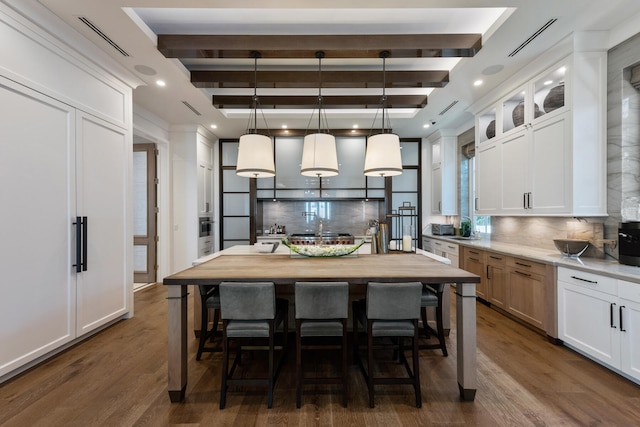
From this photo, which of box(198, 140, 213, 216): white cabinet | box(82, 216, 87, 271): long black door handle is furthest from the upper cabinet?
box(198, 140, 213, 216): white cabinet

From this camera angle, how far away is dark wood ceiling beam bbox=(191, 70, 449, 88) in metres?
3.33

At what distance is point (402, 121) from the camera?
5.00 meters

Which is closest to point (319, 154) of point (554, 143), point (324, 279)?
point (324, 279)

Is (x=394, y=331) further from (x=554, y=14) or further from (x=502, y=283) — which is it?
(x=554, y=14)

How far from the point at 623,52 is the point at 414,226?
13.2ft

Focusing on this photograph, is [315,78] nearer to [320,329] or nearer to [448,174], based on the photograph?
[320,329]

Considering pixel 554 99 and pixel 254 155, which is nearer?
pixel 254 155

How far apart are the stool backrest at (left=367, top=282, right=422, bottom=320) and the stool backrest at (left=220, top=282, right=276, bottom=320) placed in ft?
2.19

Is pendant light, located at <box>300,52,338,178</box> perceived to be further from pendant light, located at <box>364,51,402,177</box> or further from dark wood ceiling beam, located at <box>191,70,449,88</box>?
dark wood ceiling beam, located at <box>191,70,449,88</box>

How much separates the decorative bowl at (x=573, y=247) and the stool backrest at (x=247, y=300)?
298cm

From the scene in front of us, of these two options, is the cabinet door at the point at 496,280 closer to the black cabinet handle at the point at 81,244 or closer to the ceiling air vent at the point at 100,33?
the black cabinet handle at the point at 81,244

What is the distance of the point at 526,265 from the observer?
308 centimetres

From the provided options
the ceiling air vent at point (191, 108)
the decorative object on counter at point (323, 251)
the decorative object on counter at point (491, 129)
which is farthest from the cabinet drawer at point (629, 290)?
the ceiling air vent at point (191, 108)

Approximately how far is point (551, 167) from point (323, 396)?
3245 mm
